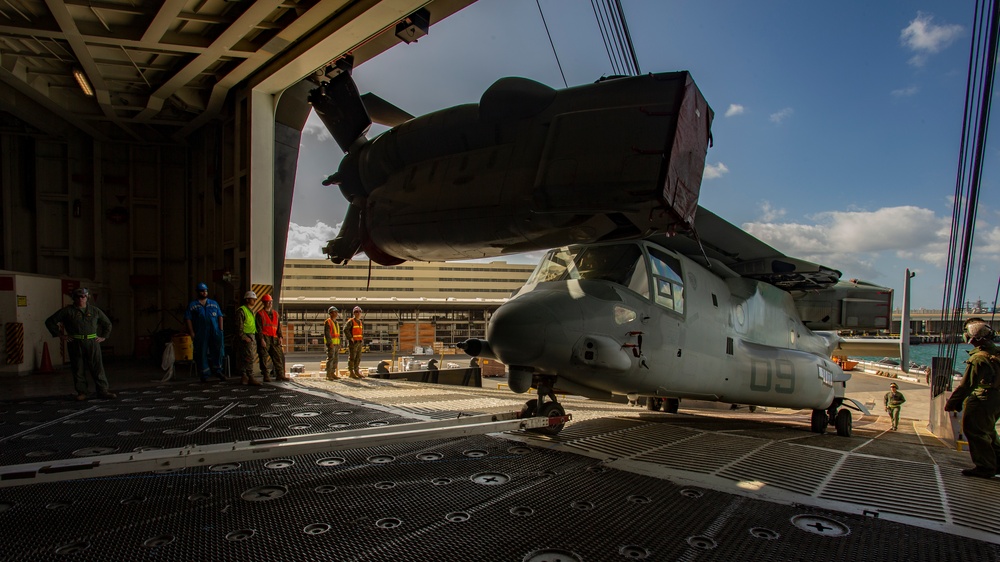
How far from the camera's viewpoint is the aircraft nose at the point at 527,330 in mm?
4457

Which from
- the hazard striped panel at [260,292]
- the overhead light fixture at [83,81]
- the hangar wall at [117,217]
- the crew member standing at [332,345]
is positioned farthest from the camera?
the hangar wall at [117,217]

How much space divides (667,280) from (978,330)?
2.76m

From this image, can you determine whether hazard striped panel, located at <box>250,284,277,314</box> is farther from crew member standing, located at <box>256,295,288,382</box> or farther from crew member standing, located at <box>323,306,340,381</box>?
crew member standing, located at <box>323,306,340,381</box>

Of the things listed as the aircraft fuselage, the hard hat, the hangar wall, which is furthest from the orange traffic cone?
the hard hat

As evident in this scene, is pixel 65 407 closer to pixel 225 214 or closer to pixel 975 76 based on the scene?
pixel 225 214

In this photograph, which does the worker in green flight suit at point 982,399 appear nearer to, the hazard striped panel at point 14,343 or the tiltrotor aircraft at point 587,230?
the tiltrotor aircraft at point 587,230

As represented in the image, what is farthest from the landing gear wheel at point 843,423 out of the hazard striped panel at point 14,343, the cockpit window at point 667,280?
the hazard striped panel at point 14,343

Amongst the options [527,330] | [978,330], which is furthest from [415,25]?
[978,330]

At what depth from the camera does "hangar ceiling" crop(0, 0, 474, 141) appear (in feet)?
26.4

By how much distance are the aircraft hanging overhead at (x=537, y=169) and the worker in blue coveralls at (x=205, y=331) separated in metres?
6.63

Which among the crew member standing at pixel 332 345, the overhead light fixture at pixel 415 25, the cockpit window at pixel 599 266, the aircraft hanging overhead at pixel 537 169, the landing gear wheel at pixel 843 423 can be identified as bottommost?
the landing gear wheel at pixel 843 423

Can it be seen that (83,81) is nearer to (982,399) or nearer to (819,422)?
(982,399)

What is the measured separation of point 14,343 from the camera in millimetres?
10469

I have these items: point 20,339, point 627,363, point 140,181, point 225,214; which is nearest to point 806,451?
point 627,363
